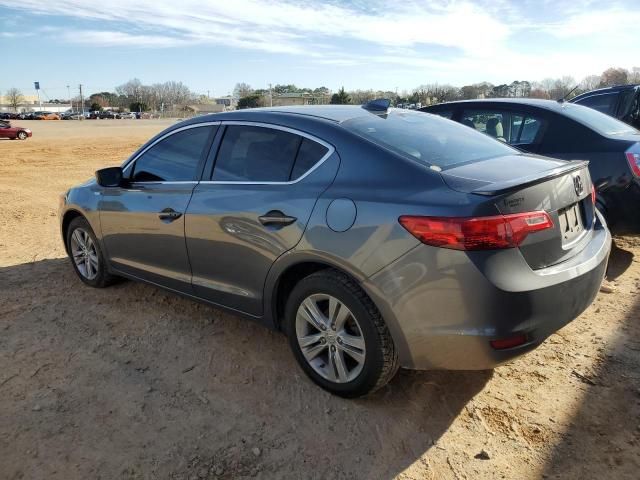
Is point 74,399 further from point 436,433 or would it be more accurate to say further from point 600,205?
point 600,205

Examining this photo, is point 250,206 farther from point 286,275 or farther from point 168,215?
point 168,215

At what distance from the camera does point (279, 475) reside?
2473 mm

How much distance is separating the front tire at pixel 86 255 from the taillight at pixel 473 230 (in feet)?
10.5

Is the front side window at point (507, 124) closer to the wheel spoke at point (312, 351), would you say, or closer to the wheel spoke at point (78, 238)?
the wheel spoke at point (312, 351)

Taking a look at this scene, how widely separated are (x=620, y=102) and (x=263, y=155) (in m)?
8.03

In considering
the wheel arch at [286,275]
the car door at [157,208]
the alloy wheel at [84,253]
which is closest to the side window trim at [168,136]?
the car door at [157,208]

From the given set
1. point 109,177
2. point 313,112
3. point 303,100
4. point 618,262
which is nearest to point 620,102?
point 618,262

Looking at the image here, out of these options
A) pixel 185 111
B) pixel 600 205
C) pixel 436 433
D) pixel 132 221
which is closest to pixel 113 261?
pixel 132 221

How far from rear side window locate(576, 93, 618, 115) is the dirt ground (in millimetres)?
5906

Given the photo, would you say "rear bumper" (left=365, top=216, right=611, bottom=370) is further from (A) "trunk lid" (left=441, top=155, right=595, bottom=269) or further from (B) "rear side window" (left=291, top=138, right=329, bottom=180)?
(B) "rear side window" (left=291, top=138, right=329, bottom=180)

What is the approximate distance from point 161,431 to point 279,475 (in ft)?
2.38

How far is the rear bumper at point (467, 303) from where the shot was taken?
2.41 metres

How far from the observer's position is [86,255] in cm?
Result: 486

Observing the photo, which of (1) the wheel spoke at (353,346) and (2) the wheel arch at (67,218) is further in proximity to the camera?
(2) the wheel arch at (67,218)
